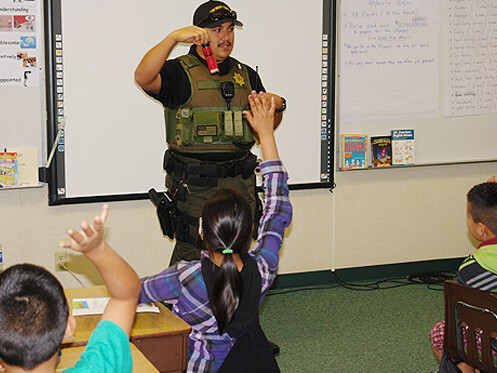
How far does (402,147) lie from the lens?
17.6 feet

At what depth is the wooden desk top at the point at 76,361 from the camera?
2.17 meters

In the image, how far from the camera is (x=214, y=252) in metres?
2.40

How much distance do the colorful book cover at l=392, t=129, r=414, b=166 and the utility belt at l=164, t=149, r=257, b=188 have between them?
1.75 meters

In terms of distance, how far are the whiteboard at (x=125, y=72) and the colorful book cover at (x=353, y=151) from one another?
0.51 meters

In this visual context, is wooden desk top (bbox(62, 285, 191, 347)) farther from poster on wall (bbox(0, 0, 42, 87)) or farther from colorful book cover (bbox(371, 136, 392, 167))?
colorful book cover (bbox(371, 136, 392, 167))

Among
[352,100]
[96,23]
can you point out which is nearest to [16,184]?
[96,23]

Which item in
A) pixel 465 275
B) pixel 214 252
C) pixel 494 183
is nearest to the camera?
pixel 214 252

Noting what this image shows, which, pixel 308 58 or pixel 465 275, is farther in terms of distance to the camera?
pixel 308 58

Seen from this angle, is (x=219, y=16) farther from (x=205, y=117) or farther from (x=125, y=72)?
(x=125, y=72)

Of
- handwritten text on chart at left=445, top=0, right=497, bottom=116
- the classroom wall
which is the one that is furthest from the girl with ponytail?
handwritten text on chart at left=445, top=0, right=497, bottom=116

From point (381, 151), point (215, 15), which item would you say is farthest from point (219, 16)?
point (381, 151)

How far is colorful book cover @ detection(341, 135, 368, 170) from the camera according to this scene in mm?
5207

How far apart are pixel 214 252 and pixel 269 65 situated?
8.89 ft

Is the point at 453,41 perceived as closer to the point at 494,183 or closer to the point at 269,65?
the point at 269,65
